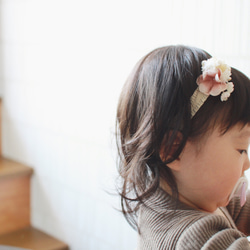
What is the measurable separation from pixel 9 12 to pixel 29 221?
0.94 metres

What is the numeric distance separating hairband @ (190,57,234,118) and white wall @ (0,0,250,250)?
38cm

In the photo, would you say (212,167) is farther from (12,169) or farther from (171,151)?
(12,169)

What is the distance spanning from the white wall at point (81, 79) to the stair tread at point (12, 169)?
0.12ft

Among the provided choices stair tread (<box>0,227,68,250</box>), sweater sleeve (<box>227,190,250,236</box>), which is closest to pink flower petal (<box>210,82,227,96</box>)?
sweater sleeve (<box>227,190,250,236</box>)

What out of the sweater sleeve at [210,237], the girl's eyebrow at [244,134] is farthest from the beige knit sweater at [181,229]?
the girl's eyebrow at [244,134]

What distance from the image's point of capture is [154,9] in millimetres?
1451

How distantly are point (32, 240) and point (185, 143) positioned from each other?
1272 millimetres

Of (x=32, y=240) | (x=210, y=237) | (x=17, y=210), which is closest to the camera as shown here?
(x=210, y=237)

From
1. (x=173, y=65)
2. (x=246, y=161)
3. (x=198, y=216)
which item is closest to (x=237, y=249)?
(x=198, y=216)

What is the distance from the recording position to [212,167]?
0.88m

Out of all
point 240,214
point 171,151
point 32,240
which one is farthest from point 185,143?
point 32,240

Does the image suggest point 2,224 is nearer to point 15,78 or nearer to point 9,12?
point 15,78

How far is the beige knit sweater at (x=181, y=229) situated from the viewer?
79 cm

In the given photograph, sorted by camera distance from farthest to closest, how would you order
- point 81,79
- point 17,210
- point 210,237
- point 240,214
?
point 17,210
point 81,79
point 240,214
point 210,237
